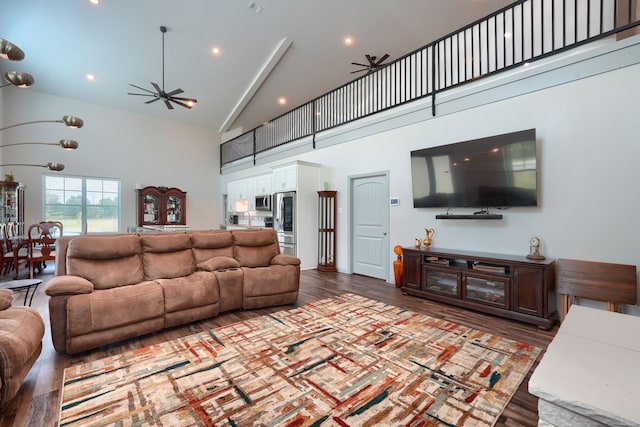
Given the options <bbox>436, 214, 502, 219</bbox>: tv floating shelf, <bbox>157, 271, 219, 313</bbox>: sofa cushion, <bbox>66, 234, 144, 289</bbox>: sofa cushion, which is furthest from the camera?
<bbox>436, 214, 502, 219</bbox>: tv floating shelf

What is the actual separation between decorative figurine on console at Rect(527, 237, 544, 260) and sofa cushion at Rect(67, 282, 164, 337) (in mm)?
4116

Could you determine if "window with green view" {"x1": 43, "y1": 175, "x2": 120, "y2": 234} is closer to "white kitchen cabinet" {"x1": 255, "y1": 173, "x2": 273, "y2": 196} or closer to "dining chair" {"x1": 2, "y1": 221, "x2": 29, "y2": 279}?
"dining chair" {"x1": 2, "y1": 221, "x2": 29, "y2": 279}

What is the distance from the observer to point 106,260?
3.01 metres

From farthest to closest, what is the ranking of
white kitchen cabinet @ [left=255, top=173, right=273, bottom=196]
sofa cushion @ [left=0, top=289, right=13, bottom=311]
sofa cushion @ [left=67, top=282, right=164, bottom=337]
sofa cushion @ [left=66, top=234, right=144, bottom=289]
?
1. white kitchen cabinet @ [left=255, top=173, right=273, bottom=196]
2. sofa cushion @ [left=66, top=234, right=144, bottom=289]
3. sofa cushion @ [left=67, top=282, right=164, bottom=337]
4. sofa cushion @ [left=0, top=289, right=13, bottom=311]

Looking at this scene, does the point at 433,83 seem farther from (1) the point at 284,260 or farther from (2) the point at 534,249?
(1) the point at 284,260

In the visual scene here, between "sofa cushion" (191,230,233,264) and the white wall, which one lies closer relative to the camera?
"sofa cushion" (191,230,233,264)

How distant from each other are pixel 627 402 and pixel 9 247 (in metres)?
8.12

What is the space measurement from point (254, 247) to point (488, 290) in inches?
122

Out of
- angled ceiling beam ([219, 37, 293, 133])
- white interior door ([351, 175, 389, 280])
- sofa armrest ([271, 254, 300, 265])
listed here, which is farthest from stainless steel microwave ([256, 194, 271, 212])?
sofa armrest ([271, 254, 300, 265])

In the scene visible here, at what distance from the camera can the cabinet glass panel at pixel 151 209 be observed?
8172mm

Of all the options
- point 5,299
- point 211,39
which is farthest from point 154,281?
point 211,39

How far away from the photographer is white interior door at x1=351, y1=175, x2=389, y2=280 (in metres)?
5.25

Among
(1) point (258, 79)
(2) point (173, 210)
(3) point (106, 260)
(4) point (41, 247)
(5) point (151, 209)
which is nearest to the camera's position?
(3) point (106, 260)

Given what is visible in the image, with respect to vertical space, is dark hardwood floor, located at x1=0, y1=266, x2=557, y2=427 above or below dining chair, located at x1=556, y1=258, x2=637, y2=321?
below
